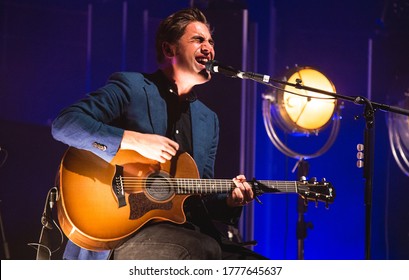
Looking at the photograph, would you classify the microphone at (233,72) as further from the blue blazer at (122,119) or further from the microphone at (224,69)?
the blue blazer at (122,119)

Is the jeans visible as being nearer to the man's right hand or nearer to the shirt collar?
the man's right hand

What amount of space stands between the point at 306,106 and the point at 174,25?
96cm

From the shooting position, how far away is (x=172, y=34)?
3.12m

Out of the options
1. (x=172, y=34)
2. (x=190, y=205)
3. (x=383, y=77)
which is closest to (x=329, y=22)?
(x=383, y=77)

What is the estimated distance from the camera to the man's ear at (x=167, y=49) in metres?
3.12

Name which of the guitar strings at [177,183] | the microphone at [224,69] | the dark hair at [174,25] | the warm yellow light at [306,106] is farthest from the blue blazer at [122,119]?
the warm yellow light at [306,106]

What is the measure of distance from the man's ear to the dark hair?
16 mm

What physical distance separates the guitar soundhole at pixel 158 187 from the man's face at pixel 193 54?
1.86 feet

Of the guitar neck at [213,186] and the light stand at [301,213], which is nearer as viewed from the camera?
the guitar neck at [213,186]

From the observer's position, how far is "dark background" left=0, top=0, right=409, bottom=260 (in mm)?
3162

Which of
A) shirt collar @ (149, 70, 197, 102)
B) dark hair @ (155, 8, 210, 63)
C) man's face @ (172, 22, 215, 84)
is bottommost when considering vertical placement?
shirt collar @ (149, 70, 197, 102)

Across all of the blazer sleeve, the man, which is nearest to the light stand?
the man

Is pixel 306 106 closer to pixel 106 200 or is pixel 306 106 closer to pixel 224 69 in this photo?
pixel 224 69

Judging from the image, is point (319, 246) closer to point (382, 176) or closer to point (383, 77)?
point (382, 176)
